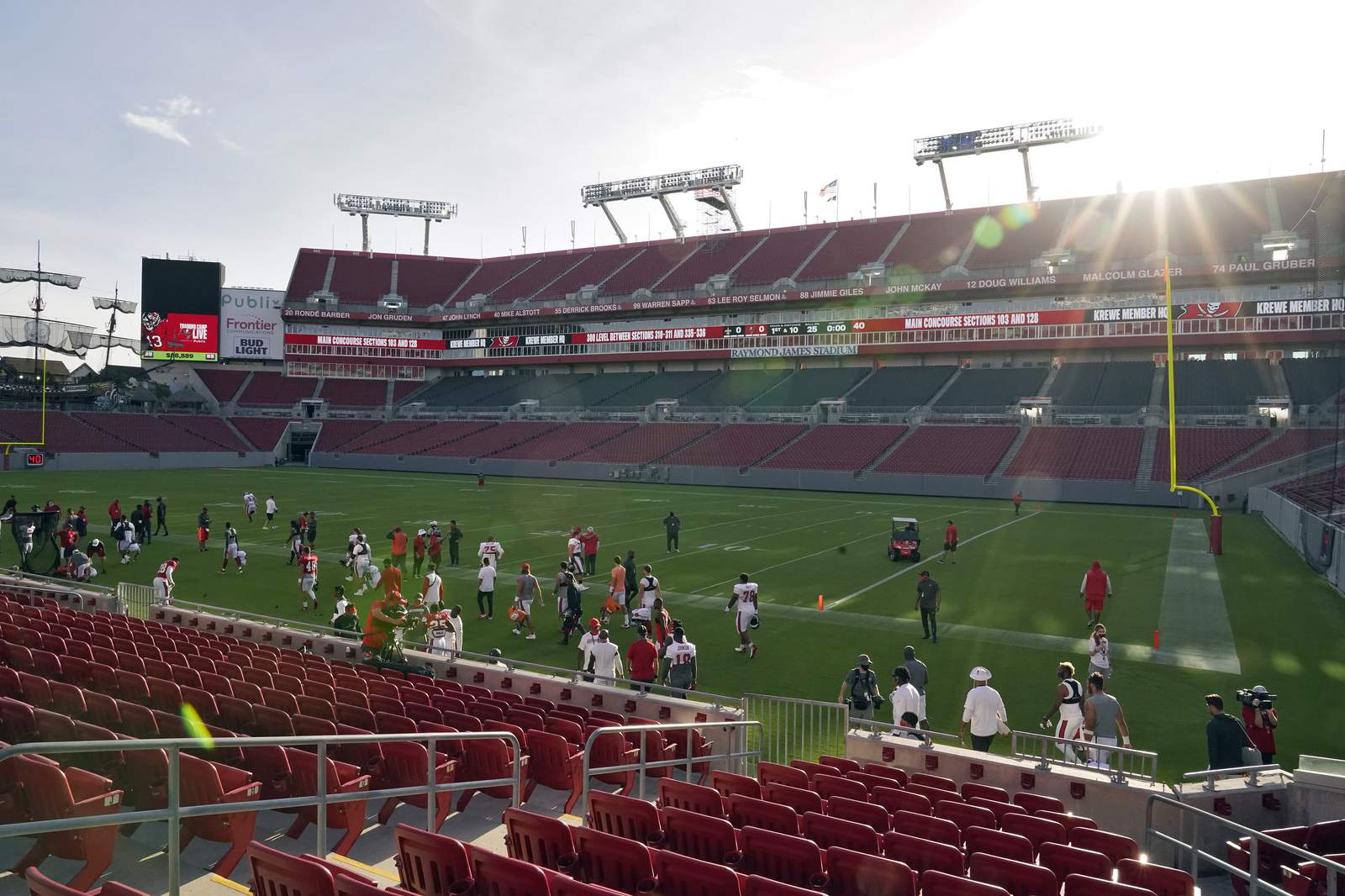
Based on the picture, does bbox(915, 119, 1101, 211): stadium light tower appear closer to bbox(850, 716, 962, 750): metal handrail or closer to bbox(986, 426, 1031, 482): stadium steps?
bbox(986, 426, 1031, 482): stadium steps

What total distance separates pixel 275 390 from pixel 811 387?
50.7 m

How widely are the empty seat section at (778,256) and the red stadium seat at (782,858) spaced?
70.7 metres

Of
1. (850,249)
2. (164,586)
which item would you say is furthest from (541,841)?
(850,249)

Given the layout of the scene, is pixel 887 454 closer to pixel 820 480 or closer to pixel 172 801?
pixel 820 480

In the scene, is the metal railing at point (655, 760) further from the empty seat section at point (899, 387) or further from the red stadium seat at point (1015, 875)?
the empty seat section at point (899, 387)

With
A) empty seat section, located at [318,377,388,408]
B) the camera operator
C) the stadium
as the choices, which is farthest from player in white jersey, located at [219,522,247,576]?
empty seat section, located at [318,377,388,408]

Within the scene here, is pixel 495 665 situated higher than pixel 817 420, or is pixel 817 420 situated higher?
pixel 817 420

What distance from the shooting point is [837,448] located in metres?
55.3

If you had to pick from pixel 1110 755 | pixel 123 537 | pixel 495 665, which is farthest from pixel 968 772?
pixel 123 537

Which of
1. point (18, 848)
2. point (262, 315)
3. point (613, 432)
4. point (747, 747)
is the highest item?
point (262, 315)

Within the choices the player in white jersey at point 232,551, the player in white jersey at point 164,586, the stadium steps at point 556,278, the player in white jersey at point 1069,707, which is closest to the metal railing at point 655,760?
the player in white jersey at point 1069,707

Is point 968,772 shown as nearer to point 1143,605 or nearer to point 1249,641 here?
point 1249,641

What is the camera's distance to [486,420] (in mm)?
74250

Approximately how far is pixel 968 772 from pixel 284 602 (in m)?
16.7
